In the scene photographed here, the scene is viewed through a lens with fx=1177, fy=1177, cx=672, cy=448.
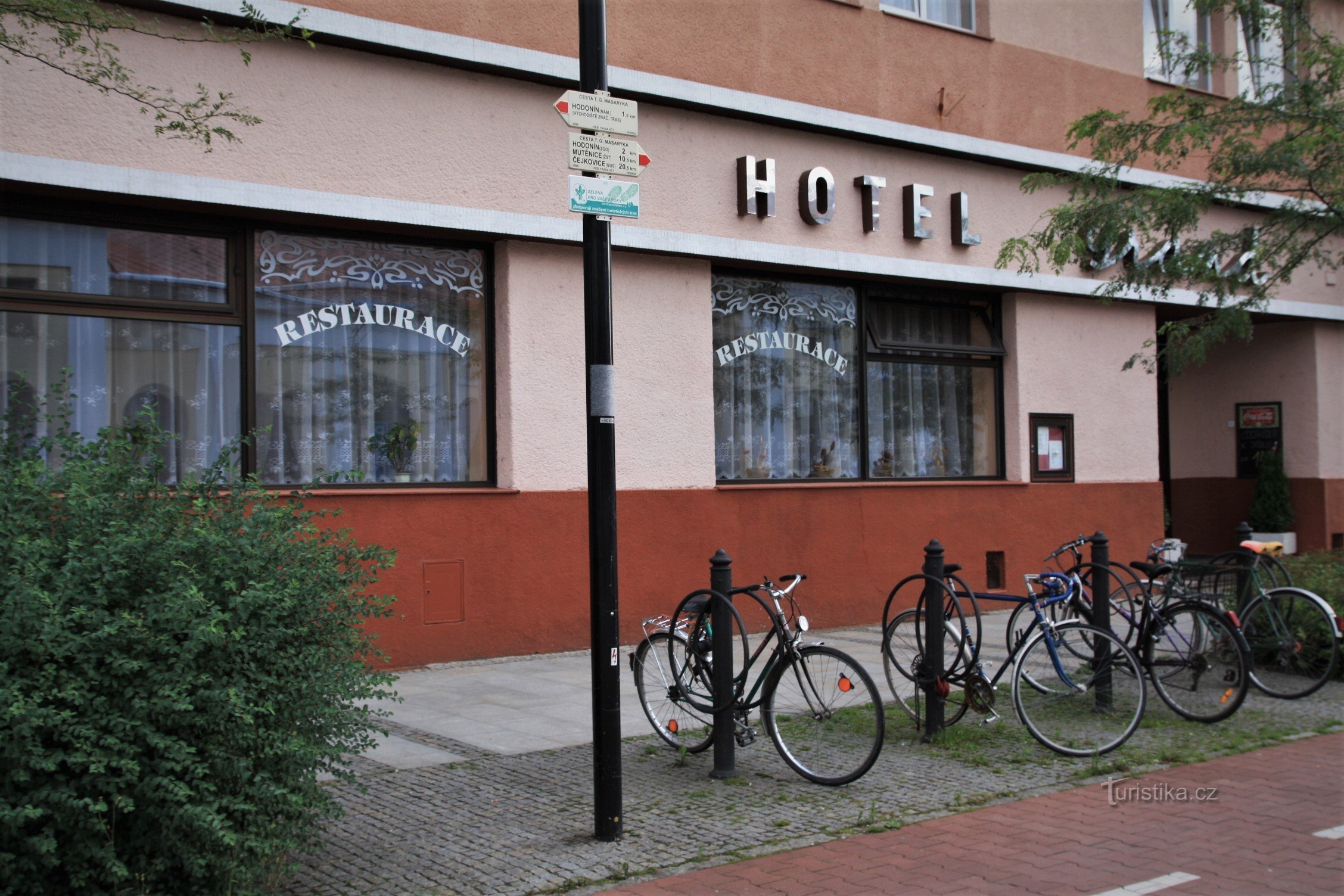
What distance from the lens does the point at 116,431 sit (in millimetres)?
5371

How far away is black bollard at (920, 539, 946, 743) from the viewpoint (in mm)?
7215

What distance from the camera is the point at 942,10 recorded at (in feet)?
46.1

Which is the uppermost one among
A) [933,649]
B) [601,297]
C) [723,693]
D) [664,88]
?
[664,88]

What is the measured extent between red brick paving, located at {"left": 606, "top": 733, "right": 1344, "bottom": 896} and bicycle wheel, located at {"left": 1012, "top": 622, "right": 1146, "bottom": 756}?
24.0 inches

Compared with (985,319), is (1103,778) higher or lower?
lower

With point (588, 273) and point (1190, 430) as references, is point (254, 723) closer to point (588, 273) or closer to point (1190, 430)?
point (588, 273)

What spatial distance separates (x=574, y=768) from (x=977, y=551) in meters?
8.26

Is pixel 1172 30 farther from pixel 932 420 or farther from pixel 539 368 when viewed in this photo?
pixel 539 368

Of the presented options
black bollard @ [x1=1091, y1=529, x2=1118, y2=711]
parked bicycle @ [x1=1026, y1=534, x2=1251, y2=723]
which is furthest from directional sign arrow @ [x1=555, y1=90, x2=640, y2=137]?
parked bicycle @ [x1=1026, y1=534, x2=1251, y2=723]

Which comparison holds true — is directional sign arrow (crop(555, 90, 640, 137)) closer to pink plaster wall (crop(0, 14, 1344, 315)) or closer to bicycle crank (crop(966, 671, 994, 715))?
bicycle crank (crop(966, 671, 994, 715))

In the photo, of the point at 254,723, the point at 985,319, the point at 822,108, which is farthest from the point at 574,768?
the point at 985,319

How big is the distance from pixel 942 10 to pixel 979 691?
9.64 meters

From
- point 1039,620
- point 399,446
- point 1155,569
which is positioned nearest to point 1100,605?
point 1155,569

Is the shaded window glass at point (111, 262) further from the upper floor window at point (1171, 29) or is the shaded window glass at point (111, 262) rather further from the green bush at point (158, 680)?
the upper floor window at point (1171, 29)
